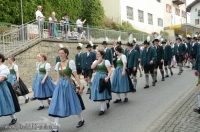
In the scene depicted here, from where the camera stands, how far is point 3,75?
20.0 ft

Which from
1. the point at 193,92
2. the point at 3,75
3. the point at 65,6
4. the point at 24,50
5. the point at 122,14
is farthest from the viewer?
the point at 122,14

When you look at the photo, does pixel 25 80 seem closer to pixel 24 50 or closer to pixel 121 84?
pixel 24 50

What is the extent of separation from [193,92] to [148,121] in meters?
3.69

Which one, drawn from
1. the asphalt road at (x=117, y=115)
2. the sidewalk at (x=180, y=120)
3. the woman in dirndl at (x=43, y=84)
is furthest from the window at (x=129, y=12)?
the sidewalk at (x=180, y=120)

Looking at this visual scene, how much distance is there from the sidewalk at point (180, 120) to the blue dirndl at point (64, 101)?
168 cm

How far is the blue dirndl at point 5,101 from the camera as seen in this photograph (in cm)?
591

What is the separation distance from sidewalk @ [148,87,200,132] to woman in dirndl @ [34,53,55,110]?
12.0ft

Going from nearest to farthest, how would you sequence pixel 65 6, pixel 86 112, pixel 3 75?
pixel 3 75, pixel 86 112, pixel 65 6

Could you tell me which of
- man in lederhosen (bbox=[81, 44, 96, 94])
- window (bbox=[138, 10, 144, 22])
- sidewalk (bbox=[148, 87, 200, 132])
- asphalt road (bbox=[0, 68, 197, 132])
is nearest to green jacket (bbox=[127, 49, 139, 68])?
asphalt road (bbox=[0, 68, 197, 132])

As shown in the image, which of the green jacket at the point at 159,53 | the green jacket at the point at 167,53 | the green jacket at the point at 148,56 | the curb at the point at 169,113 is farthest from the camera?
the green jacket at the point at 167,53

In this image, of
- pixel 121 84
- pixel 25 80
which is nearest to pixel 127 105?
pixel 121 84

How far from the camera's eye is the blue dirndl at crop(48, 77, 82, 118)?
5.45 meters

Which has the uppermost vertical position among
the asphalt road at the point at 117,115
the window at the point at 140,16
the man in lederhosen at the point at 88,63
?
the window at the point at 140,16

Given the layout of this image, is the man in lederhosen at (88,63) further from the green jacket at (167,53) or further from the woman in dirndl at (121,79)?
the green jacket at (167,53)
